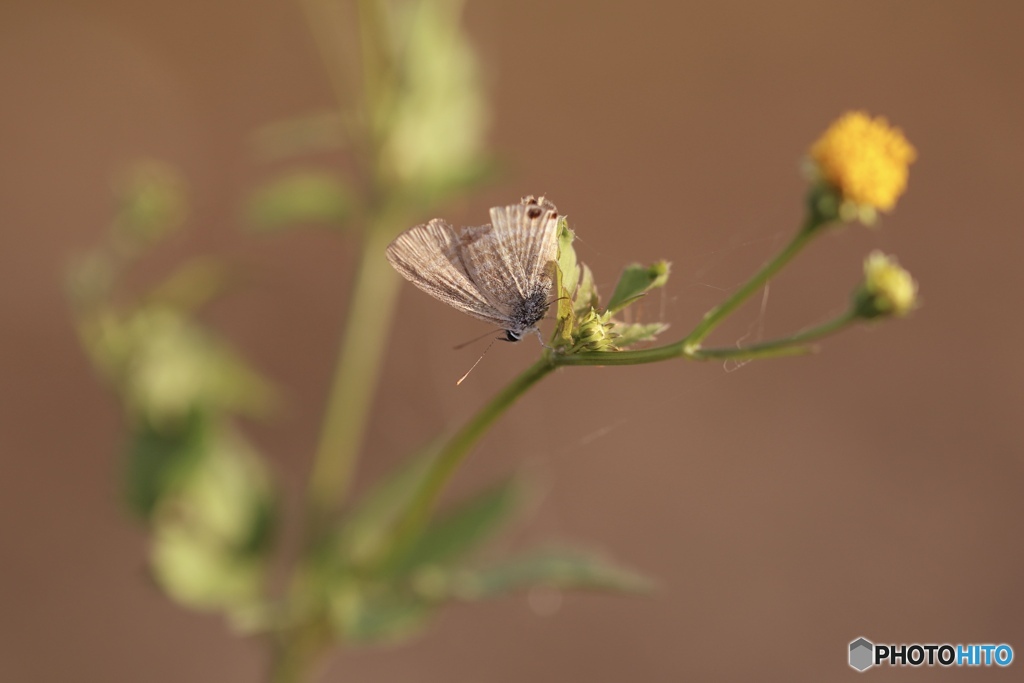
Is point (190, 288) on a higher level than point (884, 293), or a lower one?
higher

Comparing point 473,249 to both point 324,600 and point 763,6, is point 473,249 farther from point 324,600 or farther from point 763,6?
point 763,6

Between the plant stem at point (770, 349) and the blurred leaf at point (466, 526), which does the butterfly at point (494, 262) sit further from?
the blurred leaf at point (466, 526)

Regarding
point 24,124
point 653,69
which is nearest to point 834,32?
point 653,69

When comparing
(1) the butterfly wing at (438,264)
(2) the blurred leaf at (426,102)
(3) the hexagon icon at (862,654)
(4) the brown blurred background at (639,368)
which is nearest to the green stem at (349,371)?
(2) the blurred leaf at (426,102)

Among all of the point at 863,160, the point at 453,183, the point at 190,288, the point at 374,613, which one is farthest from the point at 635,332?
the point at 190,288

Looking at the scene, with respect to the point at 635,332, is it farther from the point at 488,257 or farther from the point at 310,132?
the point at 310,132
